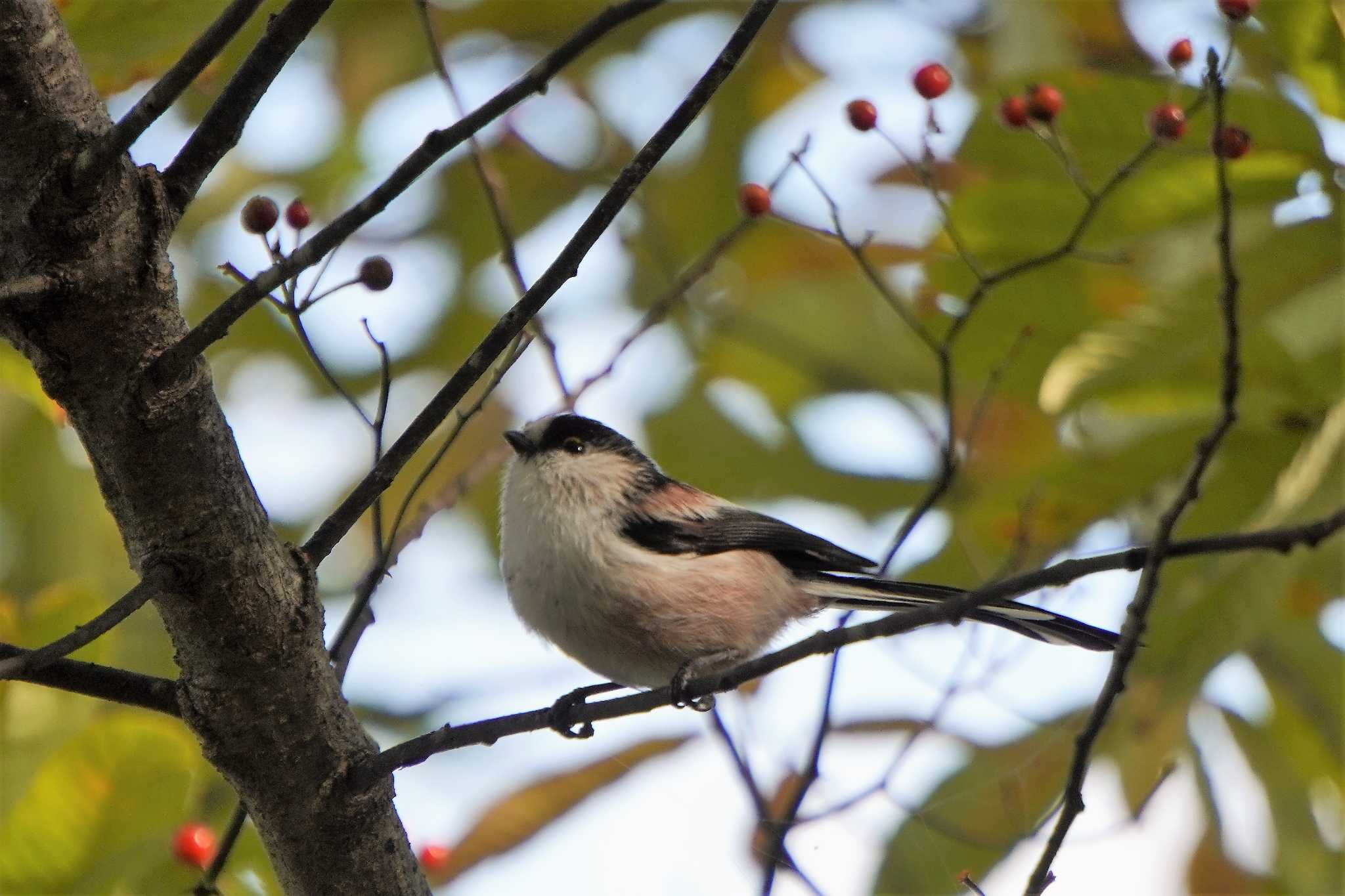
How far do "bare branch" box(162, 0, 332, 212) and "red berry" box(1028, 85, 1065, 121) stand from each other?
7.24 feet

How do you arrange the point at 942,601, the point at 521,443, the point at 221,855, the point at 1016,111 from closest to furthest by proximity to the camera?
the point at 221,855, the point at 942,601, the point at 1016,111, the point at 521,443

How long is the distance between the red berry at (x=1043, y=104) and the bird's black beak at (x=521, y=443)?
1770mm

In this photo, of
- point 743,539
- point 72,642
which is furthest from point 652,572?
point 72,642

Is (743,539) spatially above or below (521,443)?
below

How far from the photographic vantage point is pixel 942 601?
2.96 m

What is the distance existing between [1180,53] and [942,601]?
174cm

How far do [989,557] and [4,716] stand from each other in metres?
3.11

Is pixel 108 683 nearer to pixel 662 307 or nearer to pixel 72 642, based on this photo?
pixel 72 642

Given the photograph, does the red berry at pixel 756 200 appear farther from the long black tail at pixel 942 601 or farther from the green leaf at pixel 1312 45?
the green leaf at pixel 1312 45

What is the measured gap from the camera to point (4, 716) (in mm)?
3279

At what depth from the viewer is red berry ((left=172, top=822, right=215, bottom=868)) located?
10.0 ft

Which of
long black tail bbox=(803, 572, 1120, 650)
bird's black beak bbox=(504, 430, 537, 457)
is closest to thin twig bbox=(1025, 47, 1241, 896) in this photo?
long black tail bbox=(803, 572, 1120, 650)

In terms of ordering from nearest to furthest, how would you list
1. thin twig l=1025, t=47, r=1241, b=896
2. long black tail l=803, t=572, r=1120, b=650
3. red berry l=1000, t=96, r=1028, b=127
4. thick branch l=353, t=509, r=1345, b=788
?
thick branch l=353, t=509, r=1345, b=788 → thin twig l=1025, t=47, r=1241, b=896 → long black tail l=803, t=572, r=1120, b=650 → red berry l=1000, t=96, r=1028, b=127

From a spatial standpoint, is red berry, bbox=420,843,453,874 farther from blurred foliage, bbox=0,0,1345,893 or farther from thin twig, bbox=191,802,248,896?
thin twig, bbox=191,802,248,896
